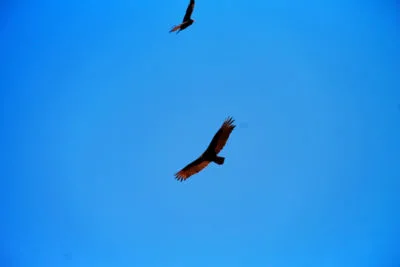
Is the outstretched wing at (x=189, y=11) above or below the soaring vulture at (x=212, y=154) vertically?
above

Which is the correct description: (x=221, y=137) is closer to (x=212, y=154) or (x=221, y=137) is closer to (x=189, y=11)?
(x=212, y=154)

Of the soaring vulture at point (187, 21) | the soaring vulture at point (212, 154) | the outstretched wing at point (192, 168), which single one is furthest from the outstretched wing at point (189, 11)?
the outstretched wing at point (192, 168)

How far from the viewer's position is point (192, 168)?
11.7 m

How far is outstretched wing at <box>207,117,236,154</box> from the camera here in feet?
35.3

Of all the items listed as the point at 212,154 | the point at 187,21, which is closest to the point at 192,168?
the point at 212,154

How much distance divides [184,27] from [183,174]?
6425mm

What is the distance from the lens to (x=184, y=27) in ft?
43.9

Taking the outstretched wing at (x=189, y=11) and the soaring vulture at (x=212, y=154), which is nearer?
the soaring vulture at (x=212, y=154)

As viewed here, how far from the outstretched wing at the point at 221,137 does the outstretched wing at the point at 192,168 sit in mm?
649

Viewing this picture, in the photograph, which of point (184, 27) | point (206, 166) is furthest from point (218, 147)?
point (184, 27)

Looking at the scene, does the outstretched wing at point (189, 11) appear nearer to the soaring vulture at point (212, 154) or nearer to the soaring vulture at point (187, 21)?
the soaring vulture at point (187, 21)

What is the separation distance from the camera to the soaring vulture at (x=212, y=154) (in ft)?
35.6

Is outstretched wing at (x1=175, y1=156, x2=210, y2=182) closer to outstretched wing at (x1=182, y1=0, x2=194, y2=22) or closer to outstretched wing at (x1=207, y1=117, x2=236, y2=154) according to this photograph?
outstretched wing at (x1=207, y1=117, x2=236, y2=154)

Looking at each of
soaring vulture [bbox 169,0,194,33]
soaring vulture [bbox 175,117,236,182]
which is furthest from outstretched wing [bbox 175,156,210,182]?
soaring vulture [bbox 169,0,194,33]
